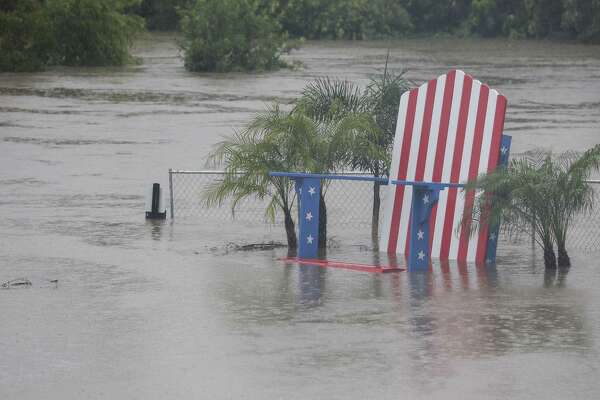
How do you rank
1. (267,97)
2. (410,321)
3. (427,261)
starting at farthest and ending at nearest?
(267,97), (427,261), (410,321)

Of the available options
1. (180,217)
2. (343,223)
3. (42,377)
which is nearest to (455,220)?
(343,223)

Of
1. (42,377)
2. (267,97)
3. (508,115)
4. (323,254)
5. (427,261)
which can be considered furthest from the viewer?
(267,97)

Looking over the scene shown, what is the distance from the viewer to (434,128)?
14203 millimetres

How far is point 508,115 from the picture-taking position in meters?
30.9

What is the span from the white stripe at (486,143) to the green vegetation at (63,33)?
107 feet

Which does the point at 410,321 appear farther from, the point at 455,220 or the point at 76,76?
the point at 76,76

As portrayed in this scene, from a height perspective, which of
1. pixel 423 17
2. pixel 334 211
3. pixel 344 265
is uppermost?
pixel 344 265

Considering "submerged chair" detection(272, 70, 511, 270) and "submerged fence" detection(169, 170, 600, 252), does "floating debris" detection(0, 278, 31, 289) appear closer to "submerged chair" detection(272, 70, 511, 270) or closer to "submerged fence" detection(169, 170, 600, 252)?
"submerged chair" detection(272, 70, 511, 270)

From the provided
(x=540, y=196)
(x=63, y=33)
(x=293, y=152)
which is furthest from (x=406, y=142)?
(x=63, y=33)

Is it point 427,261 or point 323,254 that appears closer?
point 427,261

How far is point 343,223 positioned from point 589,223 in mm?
2721

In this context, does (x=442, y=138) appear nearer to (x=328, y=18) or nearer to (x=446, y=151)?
(x=446, y=151)

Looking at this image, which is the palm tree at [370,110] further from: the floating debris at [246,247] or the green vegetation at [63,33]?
the green vegetation at [63,33]

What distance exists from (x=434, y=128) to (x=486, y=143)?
2.05 feet
